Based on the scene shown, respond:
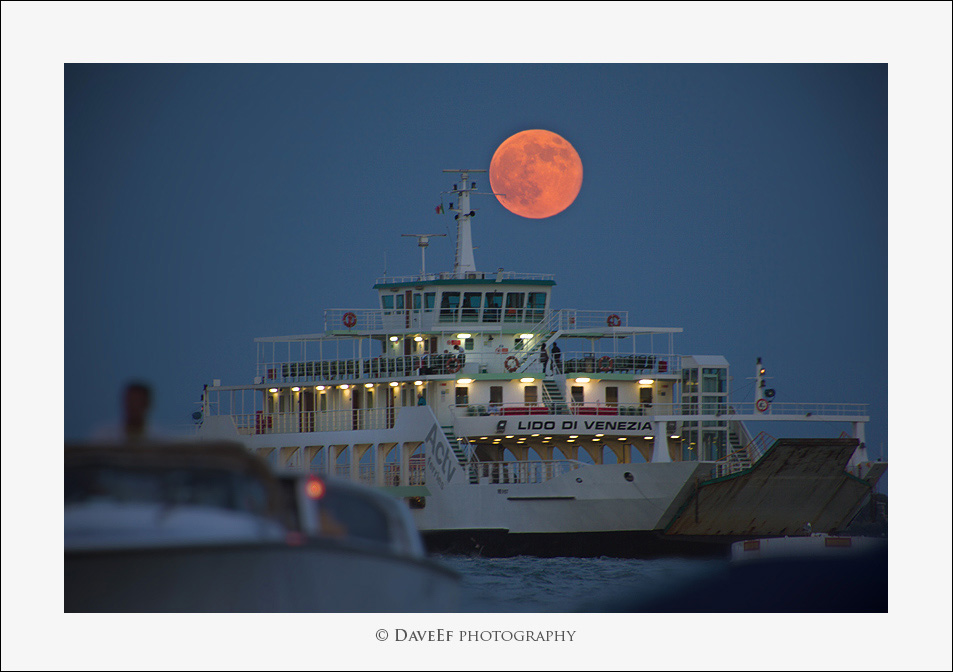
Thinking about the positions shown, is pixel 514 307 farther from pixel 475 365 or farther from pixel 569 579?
pixel 569 579

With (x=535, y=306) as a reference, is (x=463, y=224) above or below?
above

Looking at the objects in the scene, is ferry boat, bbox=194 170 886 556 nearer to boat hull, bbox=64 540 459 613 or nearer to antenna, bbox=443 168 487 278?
antenna, bbox=443 168 487 278

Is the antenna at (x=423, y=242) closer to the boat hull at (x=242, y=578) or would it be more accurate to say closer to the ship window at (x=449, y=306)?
the ship window at (x=449, y=306)

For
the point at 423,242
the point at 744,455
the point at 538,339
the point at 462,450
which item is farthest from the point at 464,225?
the point at 744,455

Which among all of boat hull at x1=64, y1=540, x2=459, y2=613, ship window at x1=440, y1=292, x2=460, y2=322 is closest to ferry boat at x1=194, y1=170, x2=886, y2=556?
ship window at x1=440, y1=292, x2=460, y2=322

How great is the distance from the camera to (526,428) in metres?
31.1

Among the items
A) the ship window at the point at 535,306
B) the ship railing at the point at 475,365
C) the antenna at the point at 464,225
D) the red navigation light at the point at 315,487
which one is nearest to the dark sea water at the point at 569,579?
the ship railing at the point at 475,365

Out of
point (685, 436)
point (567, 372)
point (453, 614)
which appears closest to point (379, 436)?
point (567, 372)

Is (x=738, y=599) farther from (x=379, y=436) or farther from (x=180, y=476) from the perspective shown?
(x=379, y=436)

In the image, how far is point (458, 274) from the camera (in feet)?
117

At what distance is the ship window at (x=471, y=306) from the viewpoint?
35.1 meters

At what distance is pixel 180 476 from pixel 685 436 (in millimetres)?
24745

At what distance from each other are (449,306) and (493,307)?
1108 mm

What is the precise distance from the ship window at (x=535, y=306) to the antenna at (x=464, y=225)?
5.82ft
